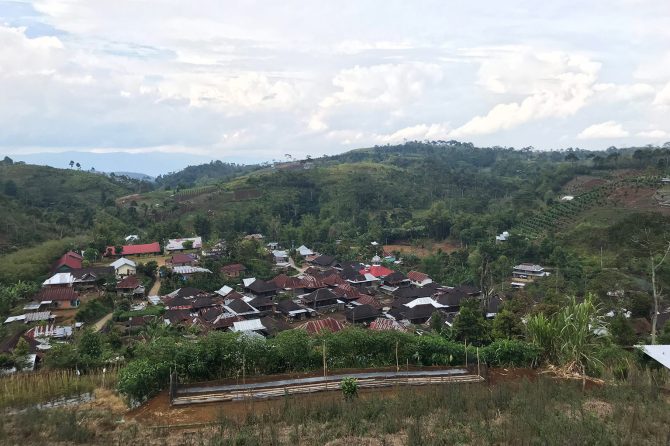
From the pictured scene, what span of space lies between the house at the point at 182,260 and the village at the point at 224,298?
0.12 metres

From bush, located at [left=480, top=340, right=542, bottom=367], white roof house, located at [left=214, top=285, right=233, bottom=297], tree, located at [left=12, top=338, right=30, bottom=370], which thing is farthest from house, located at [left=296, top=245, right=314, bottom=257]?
bush, located at [left=480, top=340, right=542, bottom=367]

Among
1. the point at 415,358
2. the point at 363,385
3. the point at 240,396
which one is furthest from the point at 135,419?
the point at 415,358

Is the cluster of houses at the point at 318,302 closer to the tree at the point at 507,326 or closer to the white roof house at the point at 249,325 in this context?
the white roof house at the point at 249,325

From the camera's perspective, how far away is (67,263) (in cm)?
3005

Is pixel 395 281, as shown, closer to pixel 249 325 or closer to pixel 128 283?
A: pixel 249 325

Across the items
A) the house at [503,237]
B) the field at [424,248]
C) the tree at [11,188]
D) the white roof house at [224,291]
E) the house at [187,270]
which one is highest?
the tree at [11,188]

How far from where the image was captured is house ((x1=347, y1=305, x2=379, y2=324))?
25900mm

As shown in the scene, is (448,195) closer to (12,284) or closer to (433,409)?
(12,284)

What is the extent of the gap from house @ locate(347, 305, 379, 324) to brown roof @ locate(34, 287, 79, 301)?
14964mm

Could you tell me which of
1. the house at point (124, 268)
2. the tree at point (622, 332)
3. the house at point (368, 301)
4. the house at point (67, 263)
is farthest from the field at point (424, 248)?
the tree at point (622, 332)

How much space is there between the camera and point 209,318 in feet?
77.8

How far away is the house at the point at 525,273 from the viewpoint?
34031mm

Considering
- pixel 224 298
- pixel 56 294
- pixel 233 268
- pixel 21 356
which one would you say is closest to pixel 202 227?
pixel 233 268

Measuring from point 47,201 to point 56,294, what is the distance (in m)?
33.2
